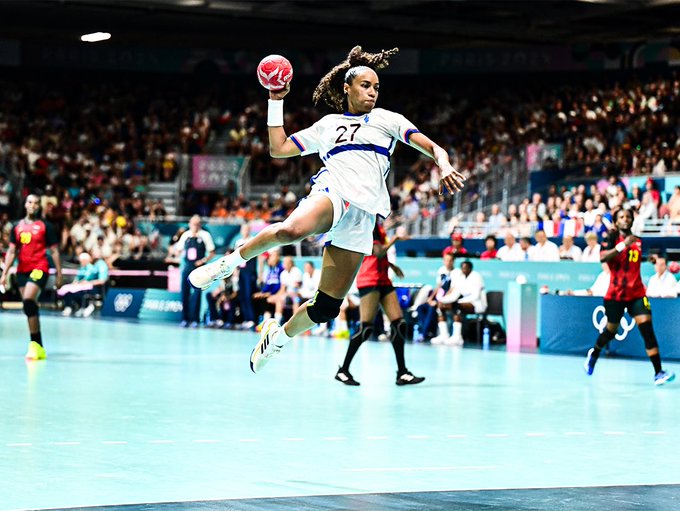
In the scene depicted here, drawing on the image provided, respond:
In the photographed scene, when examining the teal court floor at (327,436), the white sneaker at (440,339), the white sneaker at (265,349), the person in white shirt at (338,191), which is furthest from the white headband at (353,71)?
the white sneaker at (440,339)

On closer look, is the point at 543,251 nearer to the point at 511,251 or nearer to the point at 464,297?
the point at 511,251

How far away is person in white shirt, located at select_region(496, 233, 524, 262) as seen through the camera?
70.2ft

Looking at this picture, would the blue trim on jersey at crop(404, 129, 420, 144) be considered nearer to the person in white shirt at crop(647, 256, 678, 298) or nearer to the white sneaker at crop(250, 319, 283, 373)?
the white sneaker at crop(250, 319, 283, 373)

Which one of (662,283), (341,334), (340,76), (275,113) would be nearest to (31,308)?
(340,76)

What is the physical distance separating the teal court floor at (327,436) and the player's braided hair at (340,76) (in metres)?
A: 2.63

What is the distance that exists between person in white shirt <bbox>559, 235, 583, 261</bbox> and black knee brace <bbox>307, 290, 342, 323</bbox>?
13207mm

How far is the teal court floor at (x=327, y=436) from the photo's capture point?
6496mm

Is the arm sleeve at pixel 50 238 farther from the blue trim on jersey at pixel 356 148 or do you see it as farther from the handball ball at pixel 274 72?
the handball ball at pixel 274 72

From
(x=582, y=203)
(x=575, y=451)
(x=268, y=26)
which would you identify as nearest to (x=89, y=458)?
(x=575, y=451)

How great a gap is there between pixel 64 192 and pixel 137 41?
10044 mm

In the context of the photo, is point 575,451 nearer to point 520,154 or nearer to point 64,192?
point 520,154

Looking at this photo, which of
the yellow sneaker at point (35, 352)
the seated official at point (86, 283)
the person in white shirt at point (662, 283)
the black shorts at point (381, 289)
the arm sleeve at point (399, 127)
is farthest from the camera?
the seated official at point (86, 283)

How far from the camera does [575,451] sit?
8.41 metres

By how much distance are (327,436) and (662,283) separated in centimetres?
1071
